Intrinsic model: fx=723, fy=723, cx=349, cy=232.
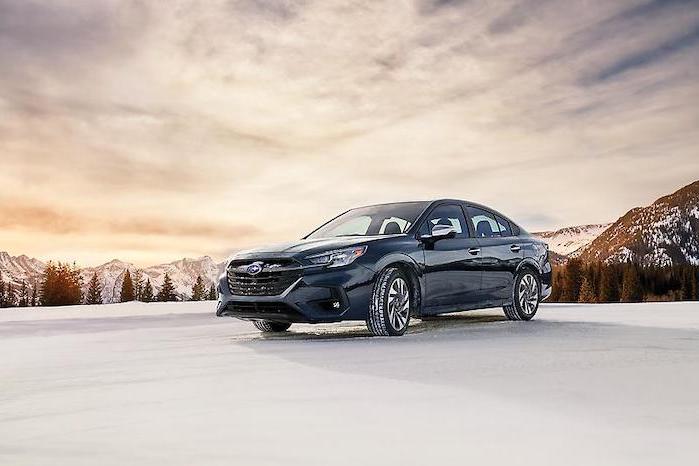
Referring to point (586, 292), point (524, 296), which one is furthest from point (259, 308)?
point (586, 292)

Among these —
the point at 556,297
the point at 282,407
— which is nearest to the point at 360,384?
the point at 282,407

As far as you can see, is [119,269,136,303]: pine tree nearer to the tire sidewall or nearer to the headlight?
the tire sidewall

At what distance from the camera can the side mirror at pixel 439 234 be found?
8.88 meters

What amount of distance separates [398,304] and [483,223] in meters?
2.53

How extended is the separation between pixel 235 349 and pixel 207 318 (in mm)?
5343

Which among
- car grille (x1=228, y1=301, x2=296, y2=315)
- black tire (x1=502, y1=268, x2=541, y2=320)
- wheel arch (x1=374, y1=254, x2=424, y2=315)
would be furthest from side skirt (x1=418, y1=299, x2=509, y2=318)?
car grille (x1=228, y1=301, x2=296, y2=315)

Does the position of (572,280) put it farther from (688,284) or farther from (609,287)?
(688,284)

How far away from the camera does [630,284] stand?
161375 millimetres

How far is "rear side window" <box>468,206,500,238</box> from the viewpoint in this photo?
33.1 feet

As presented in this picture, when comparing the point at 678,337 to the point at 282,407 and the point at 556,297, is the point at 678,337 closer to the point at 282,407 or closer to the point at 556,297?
the point at 282,407

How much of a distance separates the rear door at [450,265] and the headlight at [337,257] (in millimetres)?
1192

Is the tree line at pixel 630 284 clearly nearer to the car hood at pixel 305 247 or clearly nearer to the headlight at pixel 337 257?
the car hood at pixel 305 247

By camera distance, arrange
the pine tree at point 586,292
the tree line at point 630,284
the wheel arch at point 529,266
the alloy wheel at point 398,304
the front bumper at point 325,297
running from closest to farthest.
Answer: the front bumper at point 325,297
the alloy wheel at point 398,304
the wheel arch at point 529,266
the tree line at point 630,284
the pine tree at point 586,292

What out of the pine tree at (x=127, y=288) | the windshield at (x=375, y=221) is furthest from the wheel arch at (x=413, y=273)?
the pine tree at (x=127, y=288)
